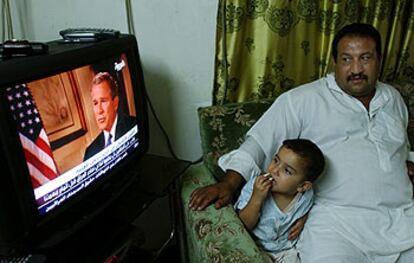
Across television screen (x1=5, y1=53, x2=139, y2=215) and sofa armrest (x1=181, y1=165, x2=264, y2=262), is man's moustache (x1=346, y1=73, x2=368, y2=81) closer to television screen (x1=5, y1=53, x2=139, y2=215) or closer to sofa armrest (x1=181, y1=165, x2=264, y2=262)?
sofa armrest (x1=181, y1=165, x2=264, y2=262)

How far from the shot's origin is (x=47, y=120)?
900 millimetres

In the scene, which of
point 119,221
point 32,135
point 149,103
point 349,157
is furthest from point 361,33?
point 32,135

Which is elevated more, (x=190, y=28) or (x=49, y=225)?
(x=190, y=28)

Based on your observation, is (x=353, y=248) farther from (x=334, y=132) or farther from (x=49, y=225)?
(x=49, y=225)

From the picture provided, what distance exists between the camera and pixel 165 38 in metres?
1.60

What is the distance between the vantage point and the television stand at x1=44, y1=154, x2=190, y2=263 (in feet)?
3.52

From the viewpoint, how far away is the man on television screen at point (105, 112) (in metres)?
1.06

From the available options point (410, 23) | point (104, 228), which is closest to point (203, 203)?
point (104, 228)

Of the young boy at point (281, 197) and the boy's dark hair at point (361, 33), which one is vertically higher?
the boy's dark hair at point (361, 33)

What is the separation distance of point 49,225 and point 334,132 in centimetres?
103

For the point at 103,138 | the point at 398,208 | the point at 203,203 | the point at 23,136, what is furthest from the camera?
the point at 398,208

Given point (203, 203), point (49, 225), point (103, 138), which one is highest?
point (103, 138)

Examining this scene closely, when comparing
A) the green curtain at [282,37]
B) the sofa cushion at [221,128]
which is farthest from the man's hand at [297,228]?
the green curtain at [282,37]

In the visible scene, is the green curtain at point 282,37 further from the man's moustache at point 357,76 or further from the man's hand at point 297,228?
the man's hand at point 297,228
